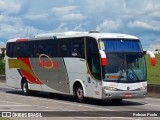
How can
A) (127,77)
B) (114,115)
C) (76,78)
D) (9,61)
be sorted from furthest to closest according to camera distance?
(9,61) → (76,78) → (127,77) → (114,115)

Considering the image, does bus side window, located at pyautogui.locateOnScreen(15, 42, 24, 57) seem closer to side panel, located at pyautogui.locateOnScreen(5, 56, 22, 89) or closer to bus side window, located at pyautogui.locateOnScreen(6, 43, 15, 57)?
bus side window, located at pyautogui.locateOnScreen(6, 43, 15, 57)

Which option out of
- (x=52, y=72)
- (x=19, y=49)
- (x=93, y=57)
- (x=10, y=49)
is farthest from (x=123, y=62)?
(x=10, y=49)

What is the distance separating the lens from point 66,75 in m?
24.3

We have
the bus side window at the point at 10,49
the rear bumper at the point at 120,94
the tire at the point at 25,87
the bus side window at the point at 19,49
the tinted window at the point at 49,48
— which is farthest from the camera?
the bus side window at the point at 10,49

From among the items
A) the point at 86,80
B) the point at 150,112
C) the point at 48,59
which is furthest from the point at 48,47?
the point at 150,112

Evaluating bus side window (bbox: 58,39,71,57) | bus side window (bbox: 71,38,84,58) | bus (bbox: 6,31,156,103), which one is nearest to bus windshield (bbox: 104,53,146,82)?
bus (bbox: 6,31,156,103)

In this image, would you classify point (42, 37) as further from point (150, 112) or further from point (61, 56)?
point (150, 112)

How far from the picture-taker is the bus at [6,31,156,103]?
2111 cm

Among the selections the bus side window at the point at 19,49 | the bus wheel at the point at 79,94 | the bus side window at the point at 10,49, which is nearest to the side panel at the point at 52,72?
the bus wheel at the point at 79,94

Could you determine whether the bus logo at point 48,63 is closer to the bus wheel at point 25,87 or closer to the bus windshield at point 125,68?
the bus wheel at point 25,87

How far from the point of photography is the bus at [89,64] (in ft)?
69.3

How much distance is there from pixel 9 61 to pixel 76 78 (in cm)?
863

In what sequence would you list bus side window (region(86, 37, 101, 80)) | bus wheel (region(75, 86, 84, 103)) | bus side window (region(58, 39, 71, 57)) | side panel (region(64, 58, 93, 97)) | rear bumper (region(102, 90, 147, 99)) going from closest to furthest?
1. rear bumper (region(102, 90, 147, 99))
2. bus side window (region(86, 37, 101, 80))
3. side panel (region(64, 58, 93, 97))
4. bus wheel (region(75, 86, 84, 103))
5. bus side window (region(58, 39, 71, 57))

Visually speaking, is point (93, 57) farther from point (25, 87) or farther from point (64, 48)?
point (25, 87)
